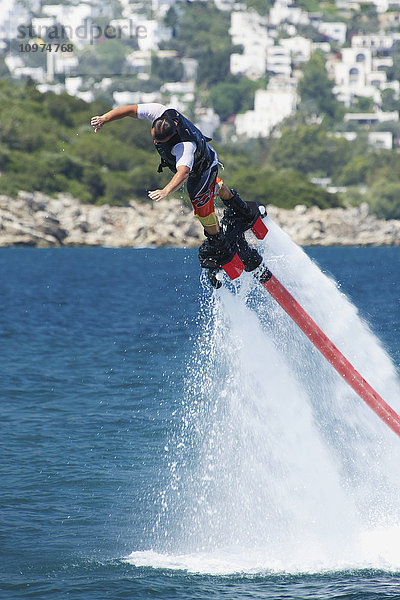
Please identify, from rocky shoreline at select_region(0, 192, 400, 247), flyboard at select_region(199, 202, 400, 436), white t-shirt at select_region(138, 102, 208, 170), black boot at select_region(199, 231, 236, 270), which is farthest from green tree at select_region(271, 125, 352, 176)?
white t-shirt at select_region(138, 102, 208, 170)

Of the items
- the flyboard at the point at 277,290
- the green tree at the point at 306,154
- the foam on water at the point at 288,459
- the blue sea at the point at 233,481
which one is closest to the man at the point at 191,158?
the flyboard at the point at 277,290

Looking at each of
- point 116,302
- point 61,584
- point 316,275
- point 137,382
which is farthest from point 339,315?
point 116,302

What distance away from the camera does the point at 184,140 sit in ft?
45.6

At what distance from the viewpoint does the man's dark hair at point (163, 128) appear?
538 inches

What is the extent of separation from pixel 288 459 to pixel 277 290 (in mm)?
4061

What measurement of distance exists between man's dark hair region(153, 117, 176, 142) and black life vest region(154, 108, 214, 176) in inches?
4.0

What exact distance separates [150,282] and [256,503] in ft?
198

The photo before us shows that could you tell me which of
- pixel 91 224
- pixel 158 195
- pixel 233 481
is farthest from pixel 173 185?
pixel 91 224

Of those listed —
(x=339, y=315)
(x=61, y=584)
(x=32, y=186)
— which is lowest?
(x=61, y=584)

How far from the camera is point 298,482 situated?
57.8 ft

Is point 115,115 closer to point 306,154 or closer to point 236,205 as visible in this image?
point 236,205

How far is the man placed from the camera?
1372cm

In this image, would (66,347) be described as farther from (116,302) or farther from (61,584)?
(61,584)

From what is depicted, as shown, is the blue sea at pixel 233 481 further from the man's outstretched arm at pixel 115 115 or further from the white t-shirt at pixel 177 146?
the man's outstretched arm at pixel 115 115
